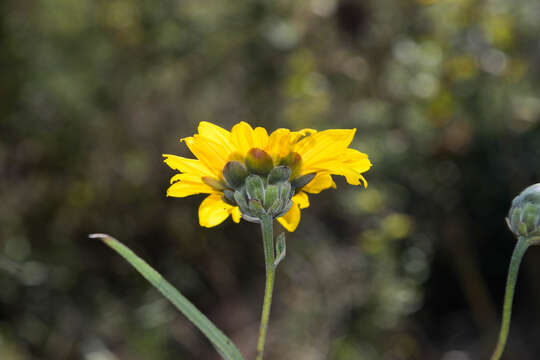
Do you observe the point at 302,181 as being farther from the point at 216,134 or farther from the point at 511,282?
the point at 511,282

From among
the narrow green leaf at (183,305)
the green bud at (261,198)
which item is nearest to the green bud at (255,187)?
the green bud at (261,198)

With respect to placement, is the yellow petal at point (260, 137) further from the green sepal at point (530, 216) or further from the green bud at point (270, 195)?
the green sepal at point (530, 216)

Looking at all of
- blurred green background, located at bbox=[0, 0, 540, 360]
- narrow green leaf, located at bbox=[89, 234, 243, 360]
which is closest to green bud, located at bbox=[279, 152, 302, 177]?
narrow green leaf, located at bbox=[89, 234, 243, 360]

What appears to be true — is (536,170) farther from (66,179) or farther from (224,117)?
(66,179)

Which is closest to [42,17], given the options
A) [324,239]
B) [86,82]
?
[86,82]

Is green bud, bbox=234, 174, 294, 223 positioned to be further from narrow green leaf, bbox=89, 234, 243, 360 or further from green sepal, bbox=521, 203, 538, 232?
green sepal, bbox=521, 203, 538, 232

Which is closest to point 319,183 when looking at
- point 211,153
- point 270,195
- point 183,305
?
point 270,195

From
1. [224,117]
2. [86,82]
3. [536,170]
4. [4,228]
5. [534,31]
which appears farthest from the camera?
[224,117]
